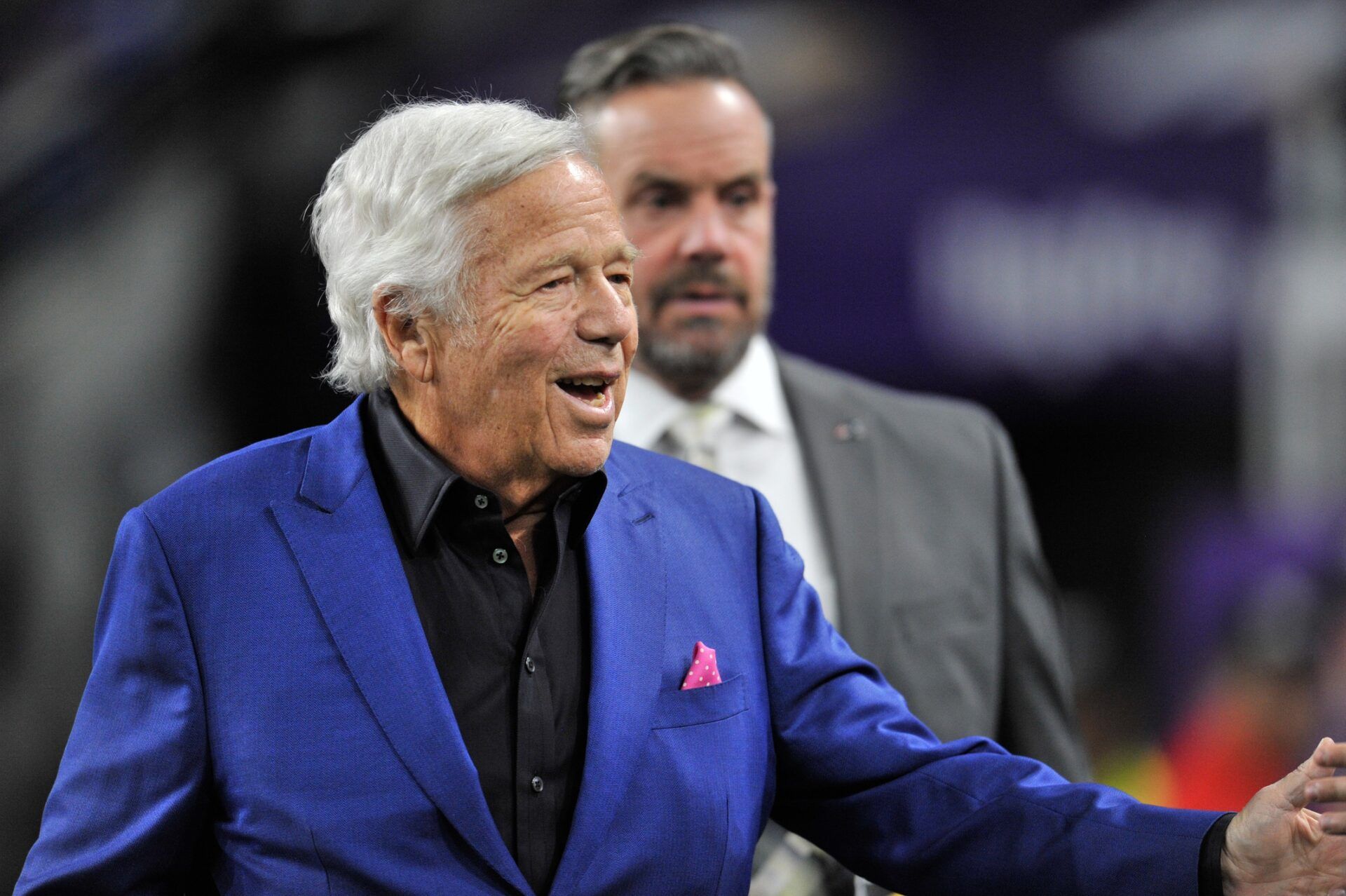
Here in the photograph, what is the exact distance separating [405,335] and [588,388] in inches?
7.9

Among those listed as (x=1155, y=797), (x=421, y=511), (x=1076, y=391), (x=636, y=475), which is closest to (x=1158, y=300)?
(x=1076, y=391)

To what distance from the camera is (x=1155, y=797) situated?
3.84 meters

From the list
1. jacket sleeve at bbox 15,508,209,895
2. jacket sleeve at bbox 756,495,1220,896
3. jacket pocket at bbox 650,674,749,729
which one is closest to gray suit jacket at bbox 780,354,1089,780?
jacket sleeve at bbox 756,495,1220,896

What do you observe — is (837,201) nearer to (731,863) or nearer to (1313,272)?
(1313,272)

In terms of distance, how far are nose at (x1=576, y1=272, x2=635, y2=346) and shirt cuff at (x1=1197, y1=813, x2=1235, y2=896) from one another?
0.76 metres

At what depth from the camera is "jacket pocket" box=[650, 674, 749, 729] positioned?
144 cm

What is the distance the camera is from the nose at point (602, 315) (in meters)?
1.44

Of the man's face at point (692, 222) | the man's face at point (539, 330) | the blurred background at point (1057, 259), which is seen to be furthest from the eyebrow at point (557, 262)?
the blurred background at point (1057, 259)

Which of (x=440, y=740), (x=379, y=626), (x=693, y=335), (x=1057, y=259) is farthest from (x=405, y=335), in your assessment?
(x=1057, y=259)

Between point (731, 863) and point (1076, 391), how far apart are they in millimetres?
2706

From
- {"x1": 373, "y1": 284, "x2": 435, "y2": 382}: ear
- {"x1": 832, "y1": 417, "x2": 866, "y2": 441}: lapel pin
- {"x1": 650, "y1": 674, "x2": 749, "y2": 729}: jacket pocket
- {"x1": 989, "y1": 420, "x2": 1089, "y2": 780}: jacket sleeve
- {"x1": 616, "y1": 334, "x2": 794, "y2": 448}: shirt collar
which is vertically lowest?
{"x1": 989, "y1": 420, "x2": 1089, "y2": 780}: jacket sleeve

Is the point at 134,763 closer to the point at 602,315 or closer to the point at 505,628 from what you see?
the point at 505,628

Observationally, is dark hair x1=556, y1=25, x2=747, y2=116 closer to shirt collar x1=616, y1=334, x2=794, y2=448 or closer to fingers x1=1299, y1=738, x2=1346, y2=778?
shirt collar x1=616, y1=334, x2=794, y2=448

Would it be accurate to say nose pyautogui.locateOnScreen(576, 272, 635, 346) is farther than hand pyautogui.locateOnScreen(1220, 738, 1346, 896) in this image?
Yes
